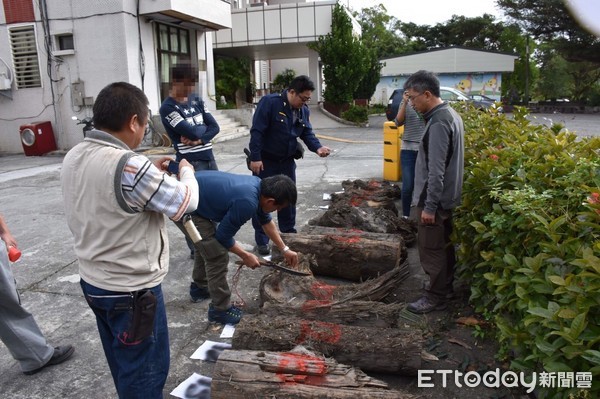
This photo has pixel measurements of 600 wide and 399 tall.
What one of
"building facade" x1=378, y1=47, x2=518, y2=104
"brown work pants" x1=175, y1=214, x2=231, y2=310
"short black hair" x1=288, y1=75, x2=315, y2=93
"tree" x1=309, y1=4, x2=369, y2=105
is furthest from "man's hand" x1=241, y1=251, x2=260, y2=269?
"building facade" x1=378, y1=47, x2=518, y2=104

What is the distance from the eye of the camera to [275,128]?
15.6 ft

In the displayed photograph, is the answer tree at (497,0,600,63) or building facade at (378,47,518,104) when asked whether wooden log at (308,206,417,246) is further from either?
tree at (497,0,600,63)

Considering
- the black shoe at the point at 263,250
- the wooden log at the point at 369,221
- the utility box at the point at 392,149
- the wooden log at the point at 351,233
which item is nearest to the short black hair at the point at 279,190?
the wooden log at the point at 351,233

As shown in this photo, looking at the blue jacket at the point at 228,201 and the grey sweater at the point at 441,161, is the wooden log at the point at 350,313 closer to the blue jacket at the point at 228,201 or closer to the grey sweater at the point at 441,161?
the blue jacket at the point at 228,201

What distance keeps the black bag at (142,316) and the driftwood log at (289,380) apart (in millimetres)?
609

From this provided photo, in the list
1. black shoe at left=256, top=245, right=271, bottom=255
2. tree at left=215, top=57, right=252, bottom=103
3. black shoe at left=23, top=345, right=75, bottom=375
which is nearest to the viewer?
black shoe at left=23, top=345, right=75, bottom=375

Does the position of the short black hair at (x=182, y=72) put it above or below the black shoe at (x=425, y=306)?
above

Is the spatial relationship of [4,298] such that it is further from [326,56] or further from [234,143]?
[326,56]

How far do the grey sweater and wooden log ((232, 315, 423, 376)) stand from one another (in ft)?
3.59

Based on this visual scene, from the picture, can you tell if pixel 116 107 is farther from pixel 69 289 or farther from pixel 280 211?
pixel 280 211

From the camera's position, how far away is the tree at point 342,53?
59.5ft

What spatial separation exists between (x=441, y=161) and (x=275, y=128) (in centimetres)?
198

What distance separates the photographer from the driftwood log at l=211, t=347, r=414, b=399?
230 centimetres

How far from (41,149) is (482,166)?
12678 mm
